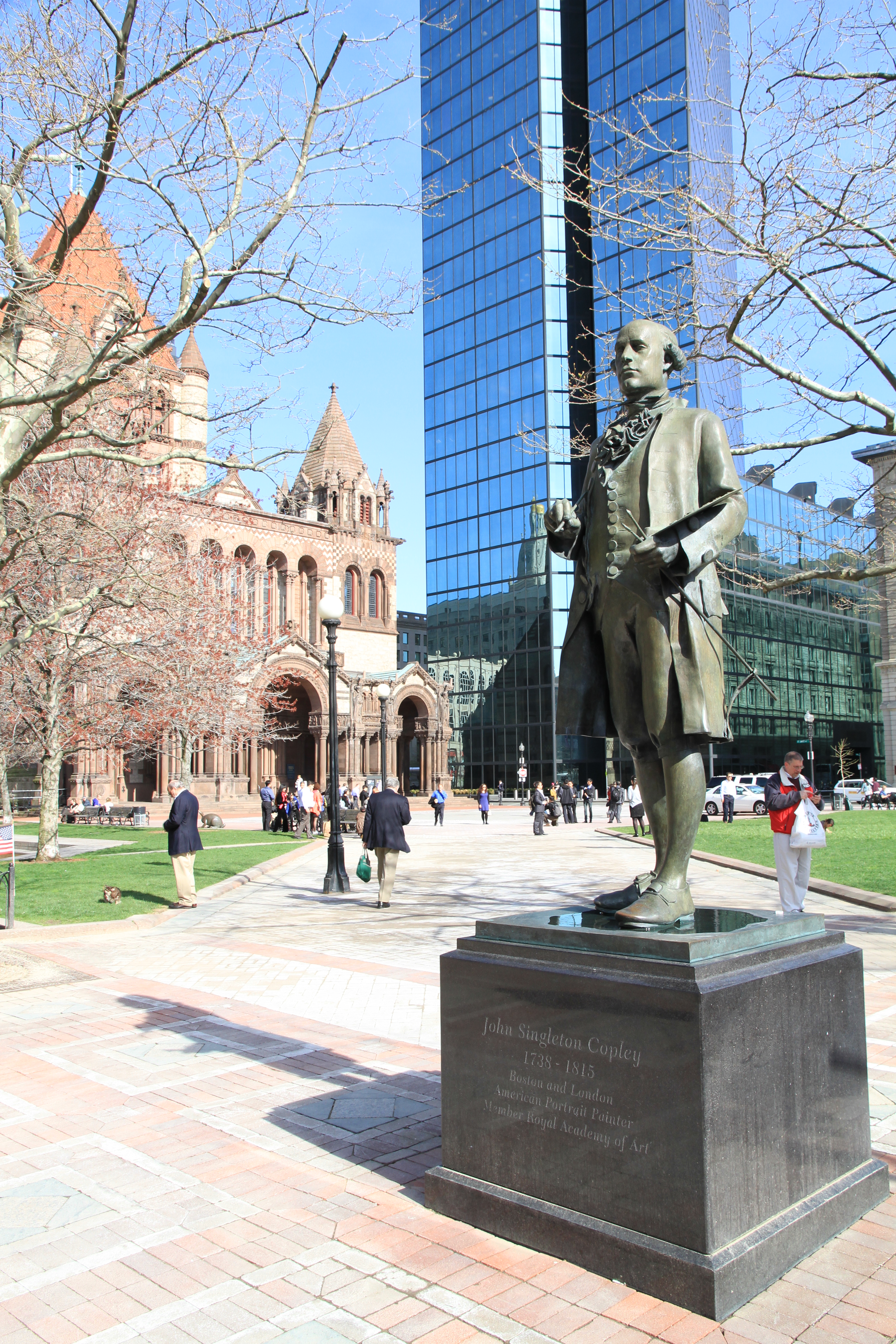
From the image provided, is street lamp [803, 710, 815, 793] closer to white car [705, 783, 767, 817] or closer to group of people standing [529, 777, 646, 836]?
white car [705, 783, 767, 817]

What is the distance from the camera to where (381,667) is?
68375mm

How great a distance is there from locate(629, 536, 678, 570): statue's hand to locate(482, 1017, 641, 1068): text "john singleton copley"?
177 centimetres

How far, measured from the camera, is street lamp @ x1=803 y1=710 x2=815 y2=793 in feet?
151

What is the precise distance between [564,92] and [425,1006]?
6652 cm

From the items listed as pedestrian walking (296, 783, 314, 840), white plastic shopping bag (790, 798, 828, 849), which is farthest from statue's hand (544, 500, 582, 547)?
pedestrian walking (296, 783, 314, 840)

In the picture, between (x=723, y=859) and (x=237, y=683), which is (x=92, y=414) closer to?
(x=723, y=859)

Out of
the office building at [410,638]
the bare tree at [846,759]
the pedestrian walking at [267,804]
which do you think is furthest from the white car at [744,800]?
the office building at [410,638]

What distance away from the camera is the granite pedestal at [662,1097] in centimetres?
321

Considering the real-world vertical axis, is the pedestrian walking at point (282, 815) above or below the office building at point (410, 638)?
below

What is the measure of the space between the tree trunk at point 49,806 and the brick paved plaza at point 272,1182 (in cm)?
1157

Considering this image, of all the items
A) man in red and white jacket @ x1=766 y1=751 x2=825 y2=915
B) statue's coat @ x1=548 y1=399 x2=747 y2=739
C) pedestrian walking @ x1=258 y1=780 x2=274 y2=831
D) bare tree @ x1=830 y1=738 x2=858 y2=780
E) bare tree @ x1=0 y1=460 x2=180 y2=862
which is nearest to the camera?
statue's coat @ x1=548 y1=399 x2=747 y2=739

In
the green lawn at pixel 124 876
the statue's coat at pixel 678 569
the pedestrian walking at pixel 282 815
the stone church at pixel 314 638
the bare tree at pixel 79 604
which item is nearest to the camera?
the statue's coat at pixel 678 569

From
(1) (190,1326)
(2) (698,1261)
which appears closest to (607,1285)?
(2) (698,1261)

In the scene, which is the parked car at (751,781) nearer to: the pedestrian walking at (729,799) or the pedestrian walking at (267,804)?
the pedestrian walking at (729,799)
